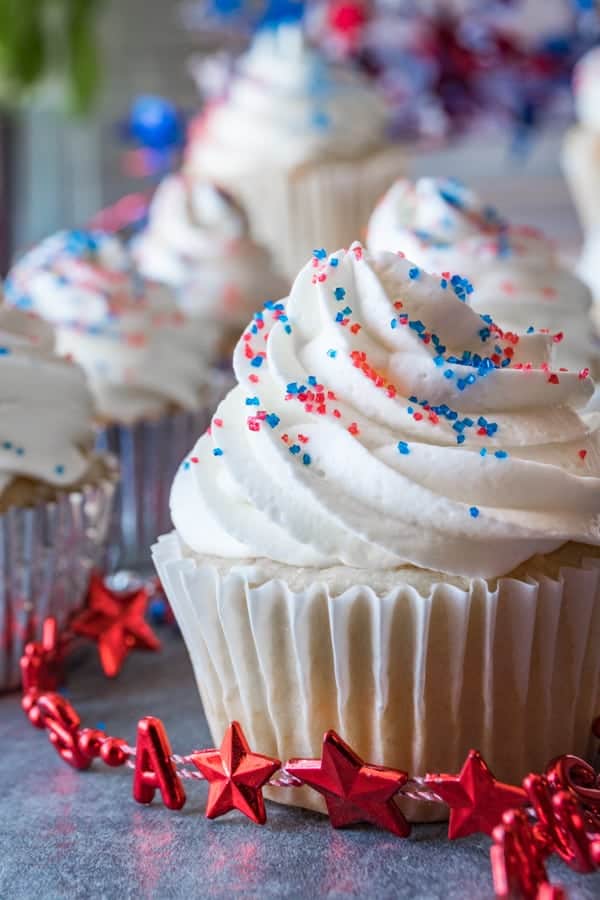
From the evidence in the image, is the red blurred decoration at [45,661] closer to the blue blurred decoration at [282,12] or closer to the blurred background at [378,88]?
the blurred background at [378,88]

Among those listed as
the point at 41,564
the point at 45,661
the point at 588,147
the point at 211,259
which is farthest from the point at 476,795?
the point at 588,147

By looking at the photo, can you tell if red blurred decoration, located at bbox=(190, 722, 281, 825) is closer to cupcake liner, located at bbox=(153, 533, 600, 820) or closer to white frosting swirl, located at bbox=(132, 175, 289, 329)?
cupcake liner, located at bbox=(153, 533, 600, 820)

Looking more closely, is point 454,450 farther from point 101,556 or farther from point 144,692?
point 101,556

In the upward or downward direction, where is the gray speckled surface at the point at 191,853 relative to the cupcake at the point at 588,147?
downward

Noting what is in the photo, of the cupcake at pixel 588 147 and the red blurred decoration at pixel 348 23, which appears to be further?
the red blurred decoration at pixel 348 23

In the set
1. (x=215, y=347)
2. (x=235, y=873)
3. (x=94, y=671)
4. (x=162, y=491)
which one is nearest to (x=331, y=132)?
(x=215, y=347)

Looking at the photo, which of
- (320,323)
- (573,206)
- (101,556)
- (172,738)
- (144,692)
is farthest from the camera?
(573,206)

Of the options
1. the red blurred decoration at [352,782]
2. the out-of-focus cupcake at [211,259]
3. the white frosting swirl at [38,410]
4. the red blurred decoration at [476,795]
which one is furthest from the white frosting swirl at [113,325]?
the red blurred decoration at [476,795]
